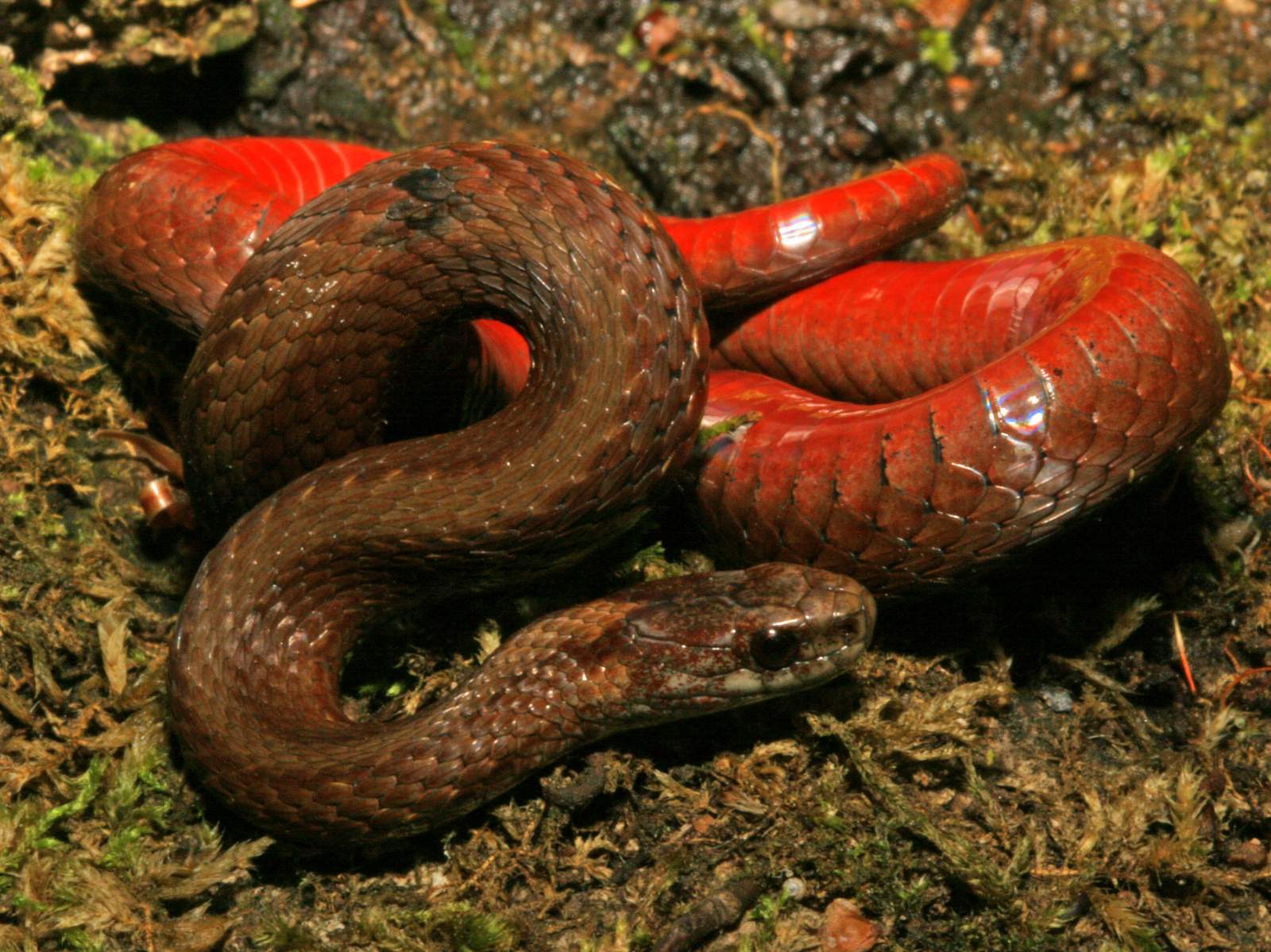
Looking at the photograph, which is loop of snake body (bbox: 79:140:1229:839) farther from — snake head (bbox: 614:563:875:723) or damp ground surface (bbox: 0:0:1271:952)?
damp ground surface (bbox: 0:0:1271:952)

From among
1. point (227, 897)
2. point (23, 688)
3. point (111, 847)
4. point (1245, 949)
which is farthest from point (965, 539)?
point (23, 688)

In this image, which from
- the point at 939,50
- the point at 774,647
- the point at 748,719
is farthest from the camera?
the point at 939,50

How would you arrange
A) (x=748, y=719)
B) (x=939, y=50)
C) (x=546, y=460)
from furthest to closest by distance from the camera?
(x=939, y=50)
(x=748, y=719)
(x=546, y=460)

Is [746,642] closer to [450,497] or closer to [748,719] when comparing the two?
[748,719]

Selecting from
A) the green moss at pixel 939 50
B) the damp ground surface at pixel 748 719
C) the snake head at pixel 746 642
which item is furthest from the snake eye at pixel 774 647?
the green moss at pixel 939 50

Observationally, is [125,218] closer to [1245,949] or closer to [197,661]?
[197,661]

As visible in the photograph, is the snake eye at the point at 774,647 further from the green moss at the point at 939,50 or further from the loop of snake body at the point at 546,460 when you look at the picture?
the green moss at the point at 939,50

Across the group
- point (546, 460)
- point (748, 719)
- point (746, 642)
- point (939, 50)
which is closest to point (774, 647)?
point (746, 642)
